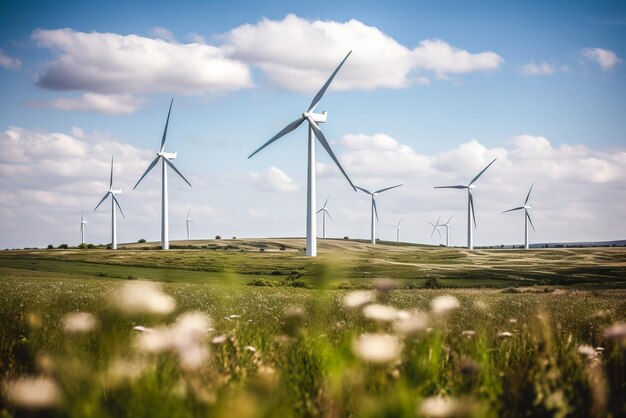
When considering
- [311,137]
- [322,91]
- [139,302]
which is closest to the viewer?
[139,302]

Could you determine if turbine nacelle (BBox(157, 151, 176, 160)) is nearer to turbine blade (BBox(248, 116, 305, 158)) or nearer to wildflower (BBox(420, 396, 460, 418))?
turbine blade (BBox(248, 116, 305, 158))

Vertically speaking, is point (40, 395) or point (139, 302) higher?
point (139, 302)

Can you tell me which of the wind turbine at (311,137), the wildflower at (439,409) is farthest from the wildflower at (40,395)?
the wind turbine at (311,137)

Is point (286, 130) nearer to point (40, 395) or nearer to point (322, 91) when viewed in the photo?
point (322, 91)

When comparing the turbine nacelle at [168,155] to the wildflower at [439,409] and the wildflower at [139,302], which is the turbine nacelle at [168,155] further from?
the wildflower at [439,409]

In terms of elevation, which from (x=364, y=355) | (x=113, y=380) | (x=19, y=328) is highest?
(x=364, y=355)

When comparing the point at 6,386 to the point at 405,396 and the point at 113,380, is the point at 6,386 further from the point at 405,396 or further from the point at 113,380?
the point at 405,396

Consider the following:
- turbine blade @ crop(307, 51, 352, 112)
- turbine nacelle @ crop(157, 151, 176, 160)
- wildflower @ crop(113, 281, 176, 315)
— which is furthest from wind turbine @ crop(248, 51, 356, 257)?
wildflower @ crop(113, 281, 176, 315)

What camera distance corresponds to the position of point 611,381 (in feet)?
20.4

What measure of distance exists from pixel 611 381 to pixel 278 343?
13.2 ft

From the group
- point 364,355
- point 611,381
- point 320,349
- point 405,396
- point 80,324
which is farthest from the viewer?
point 611,381

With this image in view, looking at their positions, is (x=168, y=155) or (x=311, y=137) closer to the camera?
(x=311, y=137)

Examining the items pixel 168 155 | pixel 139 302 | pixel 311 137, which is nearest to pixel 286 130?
pixel 311 137

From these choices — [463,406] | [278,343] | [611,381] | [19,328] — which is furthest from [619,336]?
[19,328]
